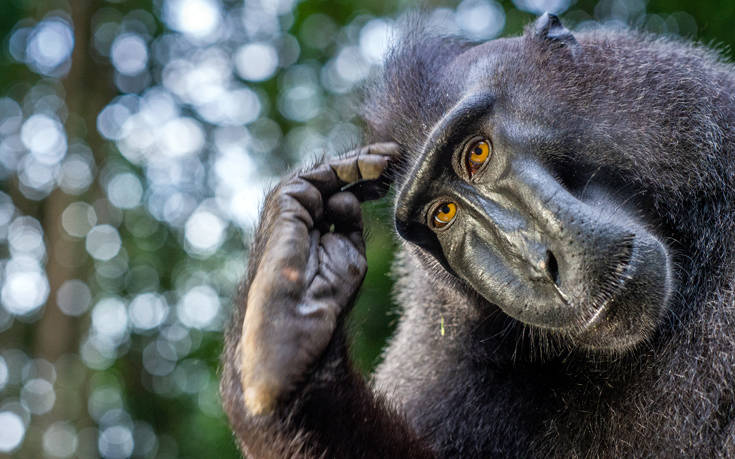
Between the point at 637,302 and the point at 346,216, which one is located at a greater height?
the point at 637,302

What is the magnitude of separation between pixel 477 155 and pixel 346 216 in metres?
0.62

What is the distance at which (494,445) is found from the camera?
299cm

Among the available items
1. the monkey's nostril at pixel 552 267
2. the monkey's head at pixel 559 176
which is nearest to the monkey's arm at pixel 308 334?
the monkey's head at pixel 559 176

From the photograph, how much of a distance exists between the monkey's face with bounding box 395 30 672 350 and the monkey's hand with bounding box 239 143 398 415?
10.1 inches

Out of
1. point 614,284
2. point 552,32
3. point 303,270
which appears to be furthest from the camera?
point 552,32

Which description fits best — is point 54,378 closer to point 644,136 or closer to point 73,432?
point 73,432

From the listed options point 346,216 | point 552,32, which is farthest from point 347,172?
point 552,32

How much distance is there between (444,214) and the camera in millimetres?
2826

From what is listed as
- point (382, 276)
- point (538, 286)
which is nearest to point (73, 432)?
point (382, 276)

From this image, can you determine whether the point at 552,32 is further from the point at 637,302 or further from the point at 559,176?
the point at 637,302

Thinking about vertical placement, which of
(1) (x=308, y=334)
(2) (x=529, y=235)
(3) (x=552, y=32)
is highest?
(3) (x=552, y=32)

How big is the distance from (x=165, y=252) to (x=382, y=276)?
734cm

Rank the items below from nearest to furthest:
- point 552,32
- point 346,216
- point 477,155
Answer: point 477,155 < point 346,216 < point 552,32

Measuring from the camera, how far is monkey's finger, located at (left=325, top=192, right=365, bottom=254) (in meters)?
2.87
